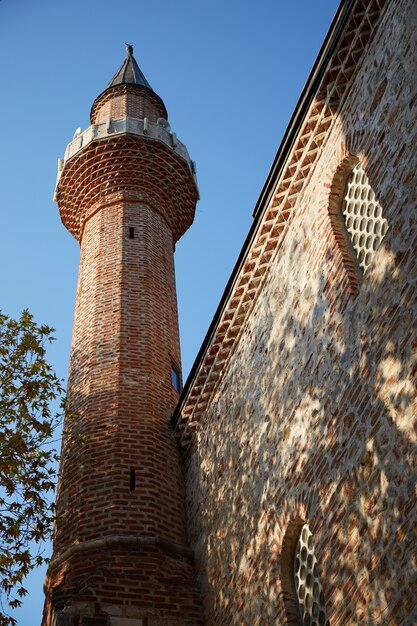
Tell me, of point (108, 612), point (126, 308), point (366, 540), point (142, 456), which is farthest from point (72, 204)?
point (366, 540)

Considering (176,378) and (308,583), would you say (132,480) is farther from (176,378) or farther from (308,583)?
(308,583)

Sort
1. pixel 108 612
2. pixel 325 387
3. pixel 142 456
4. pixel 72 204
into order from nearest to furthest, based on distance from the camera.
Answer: pixel 325 387
pixel 108 612
pixel 142 456
pixel 72 204

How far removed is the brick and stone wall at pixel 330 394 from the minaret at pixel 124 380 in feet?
1.93

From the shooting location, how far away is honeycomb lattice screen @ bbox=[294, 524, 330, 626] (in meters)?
6.01

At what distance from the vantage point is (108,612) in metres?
7.60

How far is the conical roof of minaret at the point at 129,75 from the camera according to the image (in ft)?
53.5

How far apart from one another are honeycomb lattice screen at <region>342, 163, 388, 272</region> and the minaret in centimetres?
405

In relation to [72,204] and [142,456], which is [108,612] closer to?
[142,456]

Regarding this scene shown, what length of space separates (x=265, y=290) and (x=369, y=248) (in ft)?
6.71

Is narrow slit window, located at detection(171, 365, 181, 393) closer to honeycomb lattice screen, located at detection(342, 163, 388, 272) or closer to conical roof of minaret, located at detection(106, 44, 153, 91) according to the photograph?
honeycomb lattice screen, located at detection(342, 163, 388, 272)

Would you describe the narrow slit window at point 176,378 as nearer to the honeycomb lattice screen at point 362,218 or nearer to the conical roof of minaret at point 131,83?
the honeycomb lattice screen at point 362,218

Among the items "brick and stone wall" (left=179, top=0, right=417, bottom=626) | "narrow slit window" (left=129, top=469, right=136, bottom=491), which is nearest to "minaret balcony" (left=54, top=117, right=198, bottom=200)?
"brick and stone wall" (left=179, top=0, right=417, bottom=626)

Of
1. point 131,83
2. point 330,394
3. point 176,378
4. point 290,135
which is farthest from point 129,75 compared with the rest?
point 330,394

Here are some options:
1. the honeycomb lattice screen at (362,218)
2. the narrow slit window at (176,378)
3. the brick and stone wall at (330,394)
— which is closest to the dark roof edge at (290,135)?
the brick and stone wall at (330,394)
